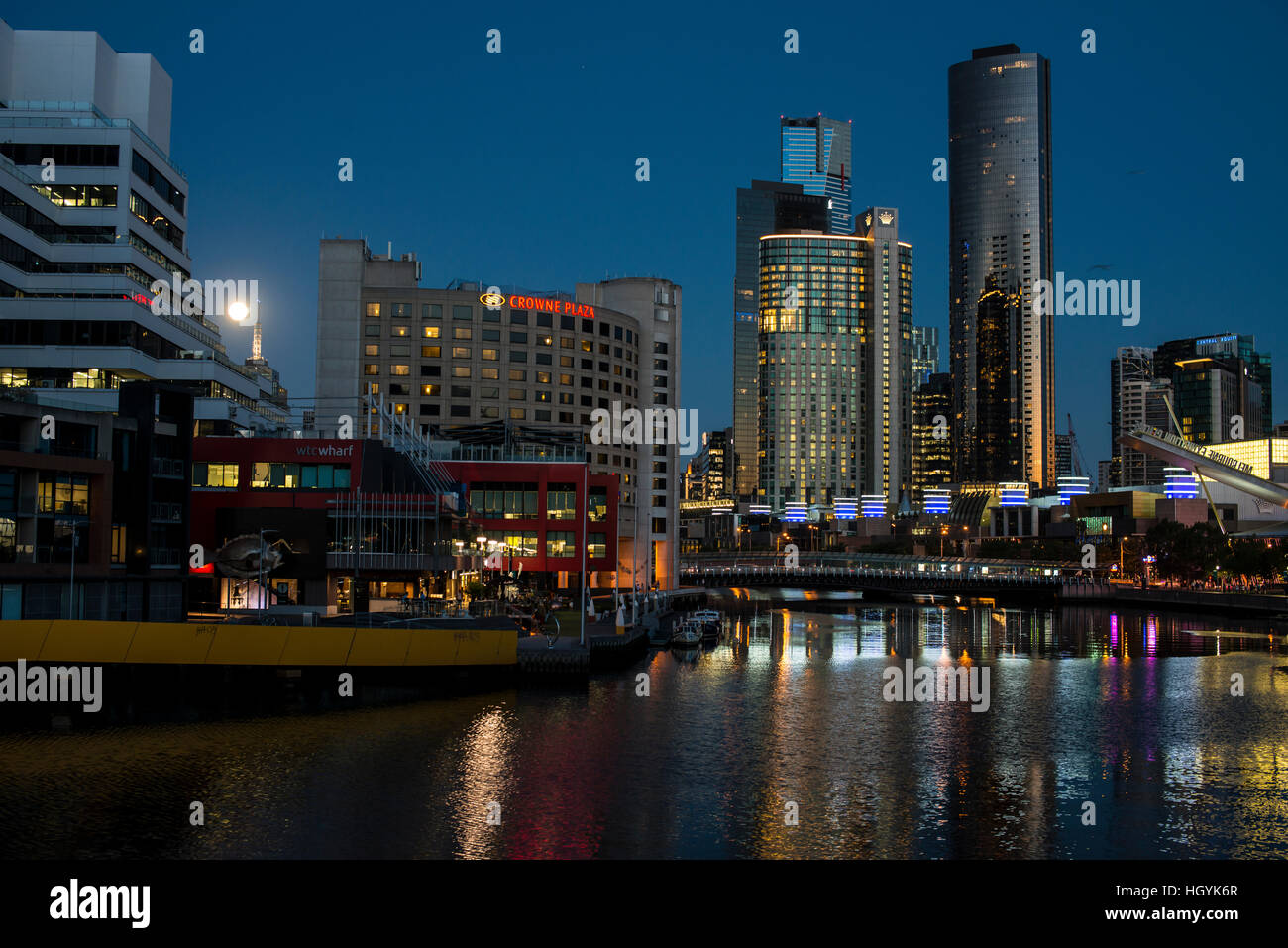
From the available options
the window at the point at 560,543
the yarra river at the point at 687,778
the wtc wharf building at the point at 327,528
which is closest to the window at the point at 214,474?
the wtc wharf building at the point at 327,528

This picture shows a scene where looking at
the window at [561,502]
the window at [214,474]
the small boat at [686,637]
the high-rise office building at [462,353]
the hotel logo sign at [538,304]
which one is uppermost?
the hotel logo sign at [538,304]

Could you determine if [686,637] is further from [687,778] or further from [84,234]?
[84,234]

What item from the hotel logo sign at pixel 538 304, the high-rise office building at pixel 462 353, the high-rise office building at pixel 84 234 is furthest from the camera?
the hotel logo sign at pixel 538 304

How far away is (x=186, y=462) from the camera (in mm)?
71375

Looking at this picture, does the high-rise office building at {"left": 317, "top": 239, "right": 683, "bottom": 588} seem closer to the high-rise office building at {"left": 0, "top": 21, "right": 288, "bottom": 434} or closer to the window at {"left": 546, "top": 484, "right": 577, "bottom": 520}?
the high-rise office building at {"left": 0, "top": 21, "right": 288, "bottom": 434}

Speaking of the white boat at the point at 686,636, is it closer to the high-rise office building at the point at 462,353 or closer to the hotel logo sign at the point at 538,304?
the high-rise office building at the point at 462,353

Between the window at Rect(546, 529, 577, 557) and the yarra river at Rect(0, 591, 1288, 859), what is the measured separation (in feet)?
150

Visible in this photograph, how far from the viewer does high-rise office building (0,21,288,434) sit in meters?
102

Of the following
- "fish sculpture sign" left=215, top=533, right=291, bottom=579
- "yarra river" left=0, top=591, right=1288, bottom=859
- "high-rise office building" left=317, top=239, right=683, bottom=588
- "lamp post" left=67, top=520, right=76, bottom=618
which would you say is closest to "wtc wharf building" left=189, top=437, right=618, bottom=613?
"fish sculpture sign" left=215, top=533, right=291, bottom=579

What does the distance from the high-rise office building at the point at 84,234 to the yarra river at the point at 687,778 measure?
66.8 metres

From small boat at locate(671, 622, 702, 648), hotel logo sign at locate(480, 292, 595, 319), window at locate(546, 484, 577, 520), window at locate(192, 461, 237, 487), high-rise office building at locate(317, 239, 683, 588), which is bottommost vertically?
small boat at locate(671, 622, 702, 648)

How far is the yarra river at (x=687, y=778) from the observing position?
3014cm
